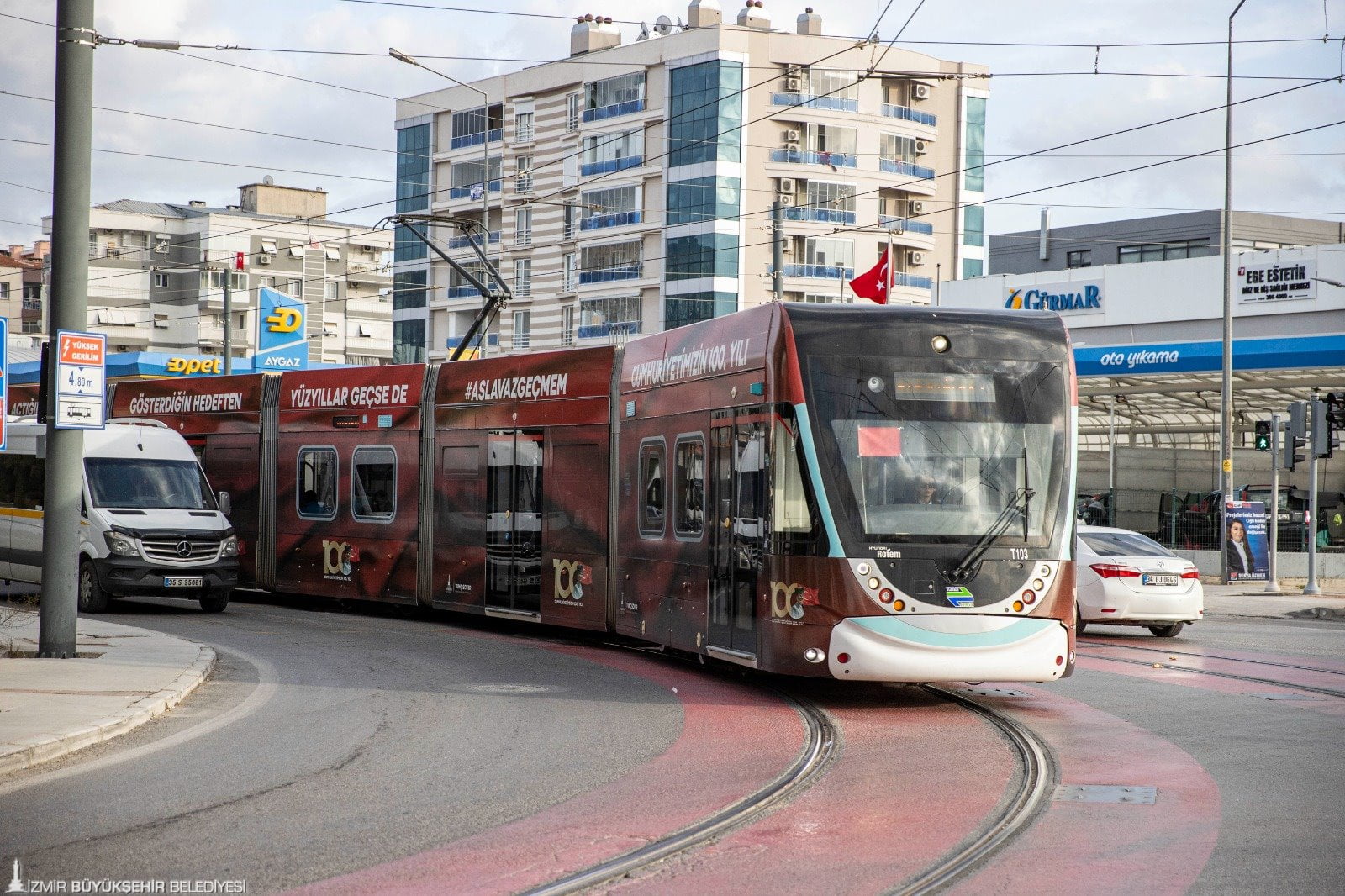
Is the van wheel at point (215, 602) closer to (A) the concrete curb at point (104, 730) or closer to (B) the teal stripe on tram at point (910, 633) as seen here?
(A) the concrete curb at point (104, 730)

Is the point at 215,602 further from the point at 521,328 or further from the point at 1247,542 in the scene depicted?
the point at 521,328

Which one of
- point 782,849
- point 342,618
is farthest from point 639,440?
point 782,849

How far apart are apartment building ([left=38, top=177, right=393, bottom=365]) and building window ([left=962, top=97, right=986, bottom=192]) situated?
37711 mm

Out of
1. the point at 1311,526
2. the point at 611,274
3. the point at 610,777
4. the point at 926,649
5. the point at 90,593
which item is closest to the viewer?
the point at 610,777

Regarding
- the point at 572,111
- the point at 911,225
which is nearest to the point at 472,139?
the point at 572,111

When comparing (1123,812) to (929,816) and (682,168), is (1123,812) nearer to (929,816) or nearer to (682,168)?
(929,816)

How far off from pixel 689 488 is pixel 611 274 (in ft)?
194

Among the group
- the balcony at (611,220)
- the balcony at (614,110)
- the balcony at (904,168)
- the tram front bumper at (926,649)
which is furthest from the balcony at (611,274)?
the tram front bumper at (926,649)

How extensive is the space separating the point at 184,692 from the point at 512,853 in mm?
6164

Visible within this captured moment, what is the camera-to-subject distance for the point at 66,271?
1445cm

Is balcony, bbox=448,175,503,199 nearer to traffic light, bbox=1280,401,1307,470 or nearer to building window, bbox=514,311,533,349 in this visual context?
building window, bbox=514,311,533,349

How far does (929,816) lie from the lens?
827 cm

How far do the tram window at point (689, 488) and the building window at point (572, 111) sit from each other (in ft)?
203

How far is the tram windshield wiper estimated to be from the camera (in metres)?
12.1
